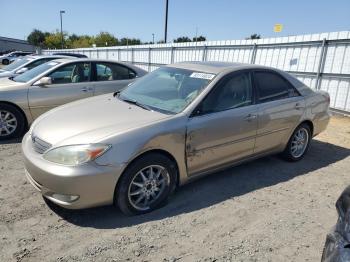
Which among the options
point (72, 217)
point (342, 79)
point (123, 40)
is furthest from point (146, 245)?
point (123, 40)

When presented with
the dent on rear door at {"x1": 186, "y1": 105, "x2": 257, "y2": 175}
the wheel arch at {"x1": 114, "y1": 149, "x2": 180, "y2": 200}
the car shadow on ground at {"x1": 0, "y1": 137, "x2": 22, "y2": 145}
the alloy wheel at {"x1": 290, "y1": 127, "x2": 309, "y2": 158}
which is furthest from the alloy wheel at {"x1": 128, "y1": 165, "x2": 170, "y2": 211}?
the car shadow on ground at {"x1": 0, "y1": 137, "x2": 22, "y2": 145}

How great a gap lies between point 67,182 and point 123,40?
281ft

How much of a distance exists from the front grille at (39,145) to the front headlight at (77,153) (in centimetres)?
21

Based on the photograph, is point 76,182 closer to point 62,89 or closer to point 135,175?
point 135,175

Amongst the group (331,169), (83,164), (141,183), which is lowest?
(331,169)

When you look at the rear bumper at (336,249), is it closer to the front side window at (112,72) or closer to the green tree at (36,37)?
the front side window at (112,72)

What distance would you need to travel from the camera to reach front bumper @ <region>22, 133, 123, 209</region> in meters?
3.06

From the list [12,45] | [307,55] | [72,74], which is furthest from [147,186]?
[12,45]

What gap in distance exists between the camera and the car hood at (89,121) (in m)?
3.29

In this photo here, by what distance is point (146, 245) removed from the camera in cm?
306

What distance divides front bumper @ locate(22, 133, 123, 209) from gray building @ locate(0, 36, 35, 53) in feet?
254

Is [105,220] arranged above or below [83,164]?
below

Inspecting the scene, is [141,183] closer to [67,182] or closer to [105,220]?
[105,220]

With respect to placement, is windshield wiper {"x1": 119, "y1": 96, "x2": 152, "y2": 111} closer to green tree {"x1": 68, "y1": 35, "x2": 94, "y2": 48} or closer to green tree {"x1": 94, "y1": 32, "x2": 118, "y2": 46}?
green tree {"x1": 68, "y1": 35, "x2": 94, "y2": 48}
